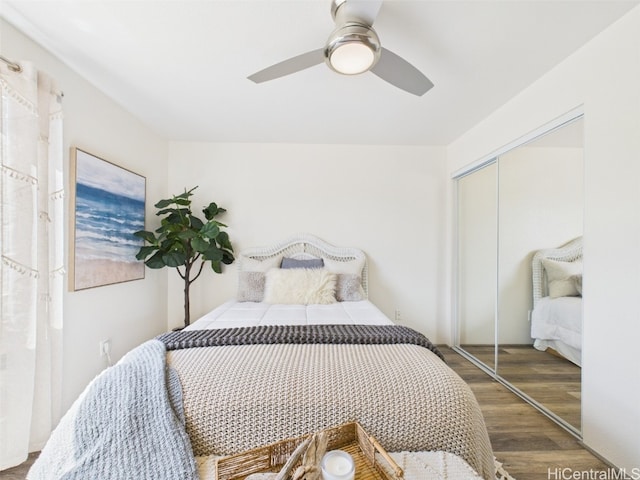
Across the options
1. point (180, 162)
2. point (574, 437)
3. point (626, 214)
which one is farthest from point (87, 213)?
point (574, 437)

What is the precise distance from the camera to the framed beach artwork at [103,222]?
6.86 ft

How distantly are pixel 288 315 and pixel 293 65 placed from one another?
171 centimetres

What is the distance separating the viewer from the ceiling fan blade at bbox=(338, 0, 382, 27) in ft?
4.14

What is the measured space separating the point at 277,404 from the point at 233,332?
2.31 feet

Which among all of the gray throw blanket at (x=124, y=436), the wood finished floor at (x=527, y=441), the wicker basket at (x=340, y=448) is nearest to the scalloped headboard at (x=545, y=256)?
the wood finished floor at (x=527, y=441)

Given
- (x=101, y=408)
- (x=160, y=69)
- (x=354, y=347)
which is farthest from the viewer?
(x=160, y=69)

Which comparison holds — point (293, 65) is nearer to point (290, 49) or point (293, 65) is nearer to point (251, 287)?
point (290, 49)

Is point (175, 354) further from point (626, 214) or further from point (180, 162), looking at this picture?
point (180, 162)

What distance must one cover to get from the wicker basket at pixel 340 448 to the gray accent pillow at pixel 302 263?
2.12 meters

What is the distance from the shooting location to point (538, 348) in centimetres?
216

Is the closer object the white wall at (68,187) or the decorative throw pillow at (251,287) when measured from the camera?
the white wall at (68,187)

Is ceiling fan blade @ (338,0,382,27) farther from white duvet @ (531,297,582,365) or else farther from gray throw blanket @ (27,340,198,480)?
white duvet @ (531,297,582,365)

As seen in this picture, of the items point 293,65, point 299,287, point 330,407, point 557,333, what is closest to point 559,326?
point 557,333

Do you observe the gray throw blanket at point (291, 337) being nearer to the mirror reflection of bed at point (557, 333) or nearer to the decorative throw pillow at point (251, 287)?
the mirror reflection of bed at point (557, 333)
